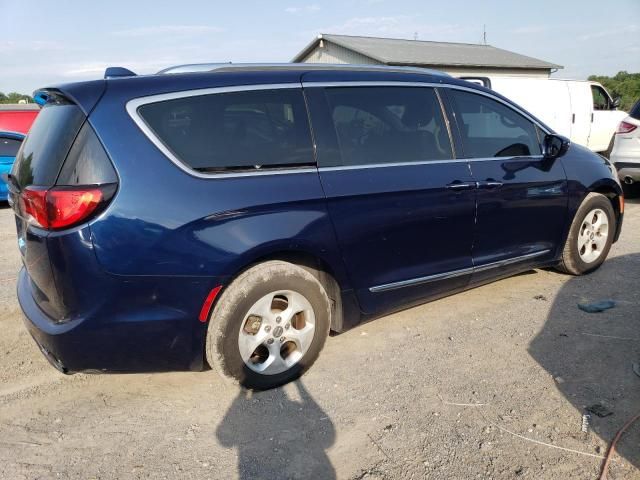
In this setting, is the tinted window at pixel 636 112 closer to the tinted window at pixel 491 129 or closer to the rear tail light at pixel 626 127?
the rear tail light at pixel 626 127

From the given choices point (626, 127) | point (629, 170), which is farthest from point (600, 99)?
point (629, 170)

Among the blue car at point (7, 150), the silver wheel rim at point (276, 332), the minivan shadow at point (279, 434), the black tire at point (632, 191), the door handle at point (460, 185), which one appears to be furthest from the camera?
the blue car at point (7, 150)

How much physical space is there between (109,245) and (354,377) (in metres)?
1.62

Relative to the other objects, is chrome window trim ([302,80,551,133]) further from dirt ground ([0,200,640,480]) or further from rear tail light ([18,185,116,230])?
dirt ground ([0,200,640,480])

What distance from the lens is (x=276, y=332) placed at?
301 cm

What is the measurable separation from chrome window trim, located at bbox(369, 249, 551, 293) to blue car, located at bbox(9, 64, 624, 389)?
2 centimetres

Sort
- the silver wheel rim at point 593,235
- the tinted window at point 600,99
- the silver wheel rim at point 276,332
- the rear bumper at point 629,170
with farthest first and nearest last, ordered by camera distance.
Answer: the tinted window at point 600,99, the rear bumper at point 629,170, the silver wheel rim at point 593,235, the silver wheel rim at point 276,332

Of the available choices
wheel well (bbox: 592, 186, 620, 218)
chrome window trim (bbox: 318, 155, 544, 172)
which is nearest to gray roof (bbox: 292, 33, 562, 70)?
wheel well (bbox: 592, 186, 620, 218)

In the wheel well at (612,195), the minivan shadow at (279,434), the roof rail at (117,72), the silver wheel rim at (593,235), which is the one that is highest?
the roof rail at (117,72)

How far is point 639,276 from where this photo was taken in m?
4.89

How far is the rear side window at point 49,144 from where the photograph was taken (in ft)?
8.51

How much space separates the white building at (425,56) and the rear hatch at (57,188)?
21295 millimetres

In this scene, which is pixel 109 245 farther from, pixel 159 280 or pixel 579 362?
pixel 579 362

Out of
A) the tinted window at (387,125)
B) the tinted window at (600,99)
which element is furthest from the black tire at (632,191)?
the tinted window at (387,125)
